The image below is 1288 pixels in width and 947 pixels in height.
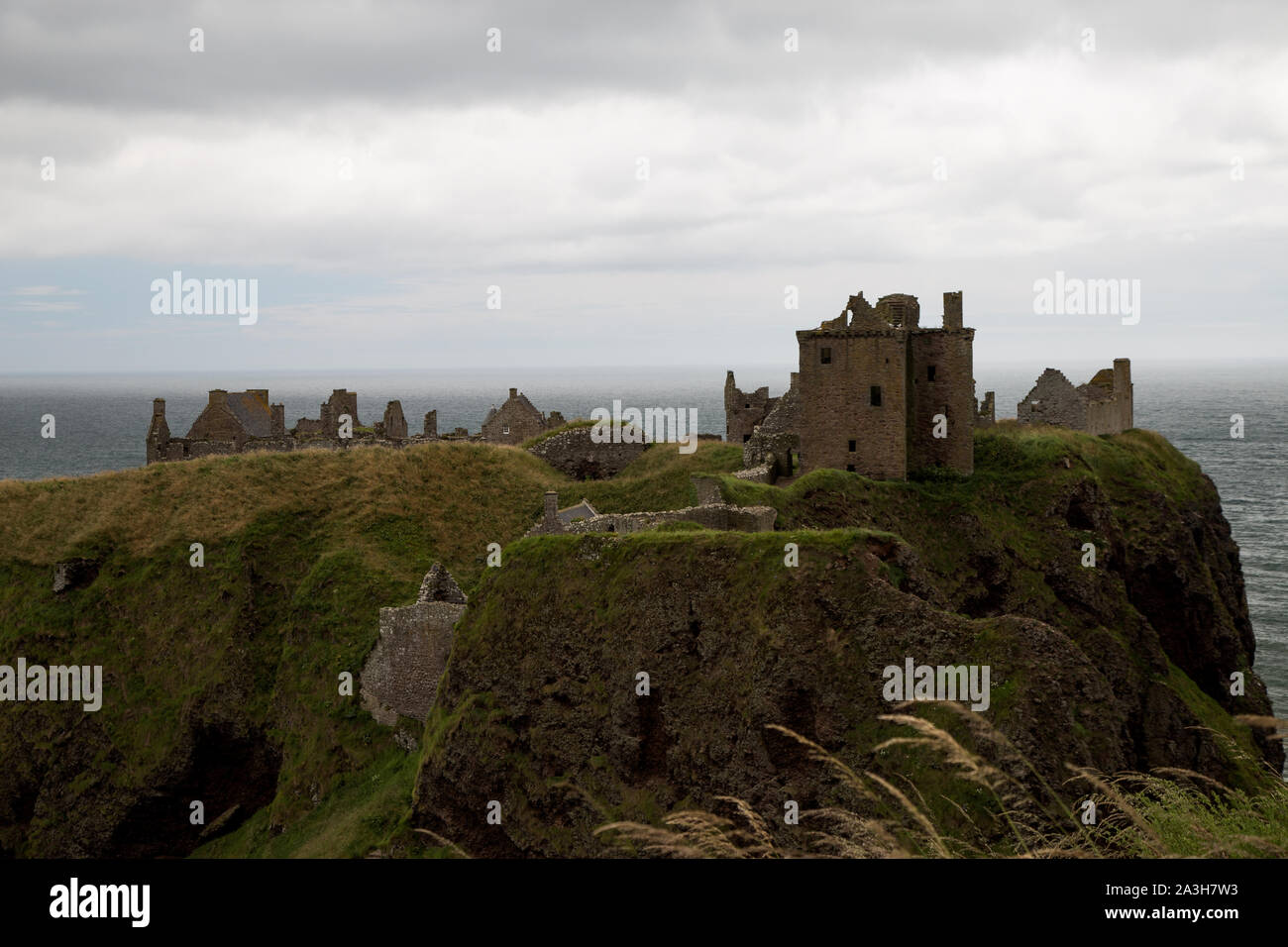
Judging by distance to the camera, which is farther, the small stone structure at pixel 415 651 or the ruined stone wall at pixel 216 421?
the ruined stone wall at pixel 216 421

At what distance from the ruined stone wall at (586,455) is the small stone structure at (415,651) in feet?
83.5

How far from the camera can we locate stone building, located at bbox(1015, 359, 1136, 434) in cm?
6619

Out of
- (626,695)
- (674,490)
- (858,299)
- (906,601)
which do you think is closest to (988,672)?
(906,601)

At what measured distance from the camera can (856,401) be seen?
1970 inches

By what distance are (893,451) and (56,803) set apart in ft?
119

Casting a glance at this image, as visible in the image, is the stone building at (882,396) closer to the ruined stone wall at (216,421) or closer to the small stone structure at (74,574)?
the small stone structure at (74,574)

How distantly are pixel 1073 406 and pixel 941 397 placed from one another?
56.3ft

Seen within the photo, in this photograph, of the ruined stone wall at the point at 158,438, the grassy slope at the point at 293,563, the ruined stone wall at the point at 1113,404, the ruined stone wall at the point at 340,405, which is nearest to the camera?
the grassy slope at the point at 293,563

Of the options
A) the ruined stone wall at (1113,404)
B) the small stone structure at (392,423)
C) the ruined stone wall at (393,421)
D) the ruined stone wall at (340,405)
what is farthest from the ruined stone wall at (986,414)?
the ruined stone wall at (340,405)

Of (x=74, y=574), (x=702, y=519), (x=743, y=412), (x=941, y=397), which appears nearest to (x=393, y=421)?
(x=743, y=412)

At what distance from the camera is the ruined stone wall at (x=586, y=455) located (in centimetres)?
6072

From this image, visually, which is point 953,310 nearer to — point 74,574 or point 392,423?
point 74,574
